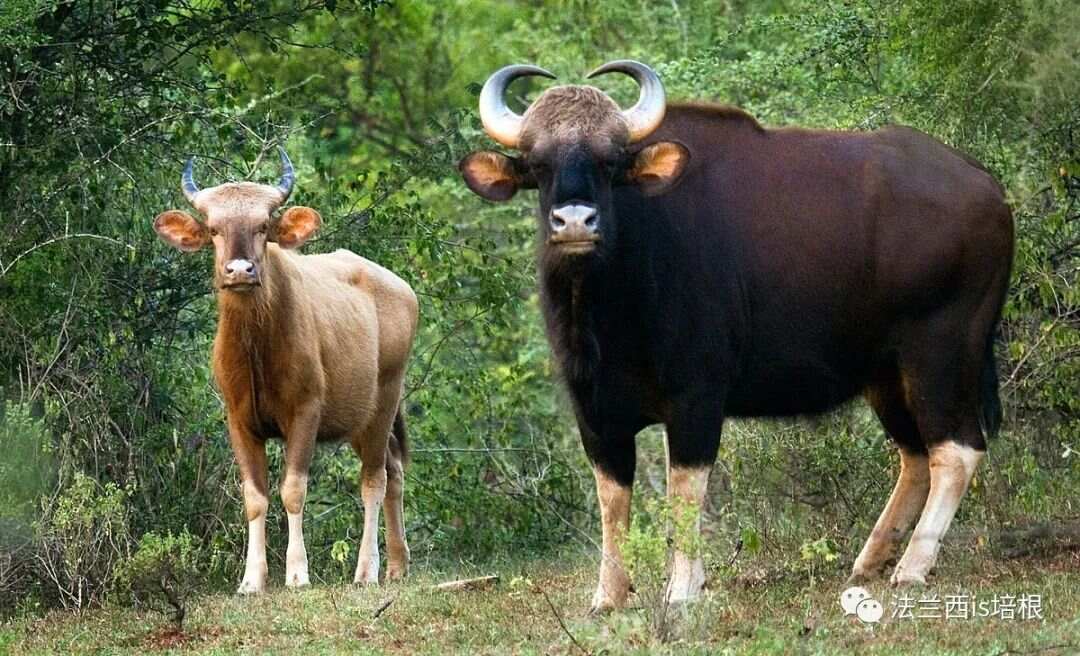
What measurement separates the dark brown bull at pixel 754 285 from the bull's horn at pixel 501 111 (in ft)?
0.04

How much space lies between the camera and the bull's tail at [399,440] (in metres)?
13.6

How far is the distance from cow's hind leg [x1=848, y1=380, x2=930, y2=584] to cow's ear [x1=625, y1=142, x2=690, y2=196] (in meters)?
1.92

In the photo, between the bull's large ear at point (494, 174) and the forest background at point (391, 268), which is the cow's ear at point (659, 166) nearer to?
the bull's large ear at point (494, 174)

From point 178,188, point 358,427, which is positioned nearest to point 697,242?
point 358,427

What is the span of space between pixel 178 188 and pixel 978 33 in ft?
18.8

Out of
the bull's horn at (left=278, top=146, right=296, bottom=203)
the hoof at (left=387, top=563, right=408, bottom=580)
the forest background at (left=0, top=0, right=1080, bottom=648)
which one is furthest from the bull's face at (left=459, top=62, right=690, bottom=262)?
the hoof at (left=387, top=563, right=408, bottom=580)

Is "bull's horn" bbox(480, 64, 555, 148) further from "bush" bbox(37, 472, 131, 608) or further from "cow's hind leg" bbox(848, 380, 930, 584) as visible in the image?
"bush" bbox(37, 472, 131, 608)

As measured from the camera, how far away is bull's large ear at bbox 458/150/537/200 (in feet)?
30.4

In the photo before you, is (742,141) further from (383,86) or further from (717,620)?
(383,86)

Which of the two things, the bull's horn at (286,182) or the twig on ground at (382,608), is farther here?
the bull's horn at (286,182)

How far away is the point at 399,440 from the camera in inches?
537

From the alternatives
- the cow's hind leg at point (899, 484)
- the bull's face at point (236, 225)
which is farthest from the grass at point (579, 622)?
the bull's face at point (236, 225)

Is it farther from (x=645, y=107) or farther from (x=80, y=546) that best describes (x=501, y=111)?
(x=80, y=546)

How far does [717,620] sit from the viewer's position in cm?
830
